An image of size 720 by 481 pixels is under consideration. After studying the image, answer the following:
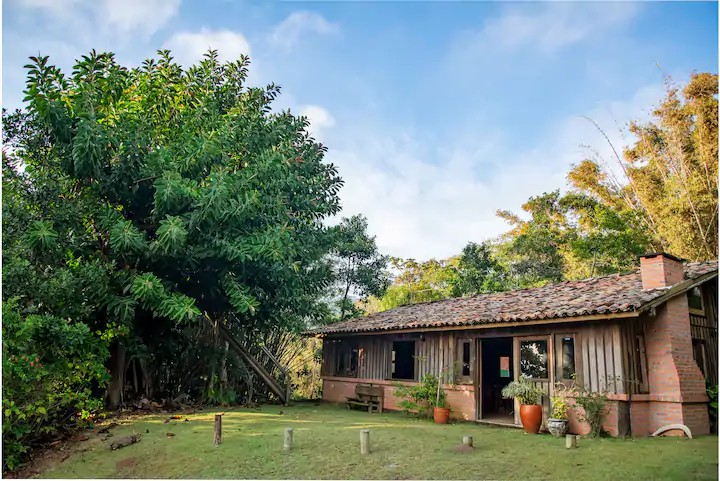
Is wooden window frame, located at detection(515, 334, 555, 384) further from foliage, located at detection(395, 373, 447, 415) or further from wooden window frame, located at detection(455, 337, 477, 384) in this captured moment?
foliage, located at detection(395, 373, 447, 415)

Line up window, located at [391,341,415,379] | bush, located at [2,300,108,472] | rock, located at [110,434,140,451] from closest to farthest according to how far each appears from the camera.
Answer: bush, located at [2,300,108,472], rock, located at [110,434,140,451], window, located at [391,341,415,379]

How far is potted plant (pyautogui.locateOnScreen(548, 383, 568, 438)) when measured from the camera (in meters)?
10.1

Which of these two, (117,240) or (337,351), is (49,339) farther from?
(337,351)

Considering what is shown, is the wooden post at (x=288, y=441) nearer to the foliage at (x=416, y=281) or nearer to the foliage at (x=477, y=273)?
the foliage at (x=477, y=273)

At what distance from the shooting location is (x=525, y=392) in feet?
36.4

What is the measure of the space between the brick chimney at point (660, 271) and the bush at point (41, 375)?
37.3ft

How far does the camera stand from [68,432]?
9898 millimetres

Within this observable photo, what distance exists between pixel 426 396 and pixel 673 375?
5.72 metres

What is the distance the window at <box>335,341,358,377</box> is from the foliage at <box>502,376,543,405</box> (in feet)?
23.6

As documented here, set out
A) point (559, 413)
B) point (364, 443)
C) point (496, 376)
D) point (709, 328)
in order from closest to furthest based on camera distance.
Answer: point (364, 443), point (559, 413), point (709, 328), point (496, 376)

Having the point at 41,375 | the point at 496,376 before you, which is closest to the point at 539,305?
the point at 496,376

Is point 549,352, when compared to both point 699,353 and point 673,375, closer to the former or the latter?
point 673,375

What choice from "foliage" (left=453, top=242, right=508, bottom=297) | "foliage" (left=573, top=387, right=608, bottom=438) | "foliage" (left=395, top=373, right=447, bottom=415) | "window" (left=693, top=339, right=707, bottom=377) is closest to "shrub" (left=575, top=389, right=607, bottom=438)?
"foliage" (left=573, top=387, right=608, bottom=438)

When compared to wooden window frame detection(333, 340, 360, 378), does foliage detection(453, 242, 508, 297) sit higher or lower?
higher
